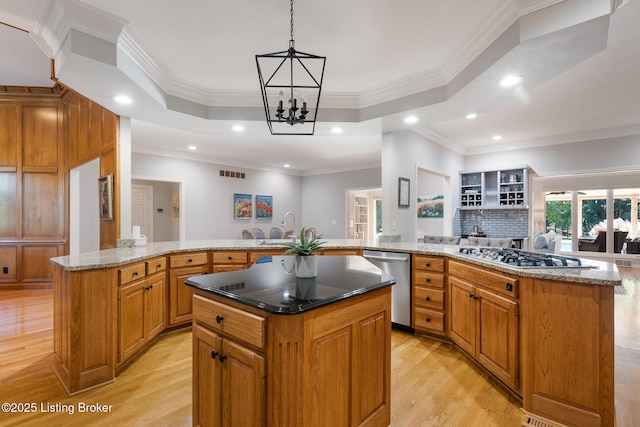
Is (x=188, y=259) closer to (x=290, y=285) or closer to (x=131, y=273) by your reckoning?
(x=131, y=273)

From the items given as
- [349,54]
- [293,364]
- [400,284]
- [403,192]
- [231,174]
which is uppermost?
[349,54]

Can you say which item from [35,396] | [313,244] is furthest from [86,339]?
[313,244]

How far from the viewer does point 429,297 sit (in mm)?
3045

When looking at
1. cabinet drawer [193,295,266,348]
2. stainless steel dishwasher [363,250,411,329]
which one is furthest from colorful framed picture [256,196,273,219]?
cabinet drawer [193,295,266,348]

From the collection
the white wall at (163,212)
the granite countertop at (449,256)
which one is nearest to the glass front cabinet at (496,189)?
the granite countertop at (449,256)

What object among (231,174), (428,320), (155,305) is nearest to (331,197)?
(231,174)

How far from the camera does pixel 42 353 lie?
8.92ft

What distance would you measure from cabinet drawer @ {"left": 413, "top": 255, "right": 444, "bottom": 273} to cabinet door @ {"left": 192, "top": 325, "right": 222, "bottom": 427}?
2288 millimetres

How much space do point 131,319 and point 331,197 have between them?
651 cm

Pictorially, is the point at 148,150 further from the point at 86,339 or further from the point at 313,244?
the point at 313,244

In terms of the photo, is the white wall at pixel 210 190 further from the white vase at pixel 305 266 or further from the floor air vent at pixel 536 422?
the floor air vent at pixel 536 422

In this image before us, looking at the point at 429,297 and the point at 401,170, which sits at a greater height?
the point at 401,170

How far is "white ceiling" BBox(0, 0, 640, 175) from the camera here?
6.75 feet

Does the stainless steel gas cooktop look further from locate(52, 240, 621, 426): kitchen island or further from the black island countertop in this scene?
the black island countertop
